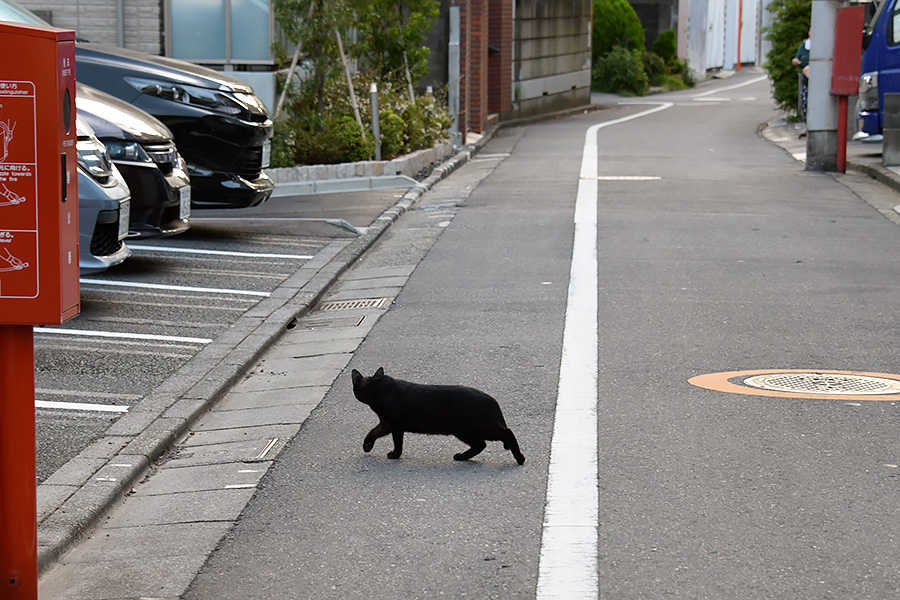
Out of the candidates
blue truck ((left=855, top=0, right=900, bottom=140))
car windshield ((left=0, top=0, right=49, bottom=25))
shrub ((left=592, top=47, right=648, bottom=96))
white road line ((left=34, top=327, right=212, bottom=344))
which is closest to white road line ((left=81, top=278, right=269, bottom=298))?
white road line ((left=34, top=327, right=212, bottom=344))

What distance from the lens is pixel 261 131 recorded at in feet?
38.9

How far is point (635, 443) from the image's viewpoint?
223 inches

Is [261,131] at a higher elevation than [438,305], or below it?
higher

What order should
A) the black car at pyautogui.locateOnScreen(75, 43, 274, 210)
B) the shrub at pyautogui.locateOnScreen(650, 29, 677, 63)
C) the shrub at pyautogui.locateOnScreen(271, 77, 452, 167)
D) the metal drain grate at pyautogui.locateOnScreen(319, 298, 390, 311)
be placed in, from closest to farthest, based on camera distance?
1. the metal drain grate at pyautogui.locateOnScreen(319, 298, 390, 311)
2. the black car at pyautogui.locateOnScreen(75, 43, 274, 210)
3. the shrub at pyautogui.locateOnScreen(271, 77, 452, 167)
4. the shrub at pyautogui.locateOnScreen(650, 29, 677, 63)

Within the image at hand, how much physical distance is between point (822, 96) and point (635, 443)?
14.3 m

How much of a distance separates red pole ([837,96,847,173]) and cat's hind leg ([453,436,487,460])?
14368 millimetres

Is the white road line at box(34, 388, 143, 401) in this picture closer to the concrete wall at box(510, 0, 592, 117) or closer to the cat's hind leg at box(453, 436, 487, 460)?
the cat's hind leg at box(453, 436, 487, 460)

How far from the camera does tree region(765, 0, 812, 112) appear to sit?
27.4 metres

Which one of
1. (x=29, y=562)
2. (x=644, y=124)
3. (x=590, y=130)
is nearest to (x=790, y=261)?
(x=29, y=562)

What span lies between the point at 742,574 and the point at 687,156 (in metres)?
17.4

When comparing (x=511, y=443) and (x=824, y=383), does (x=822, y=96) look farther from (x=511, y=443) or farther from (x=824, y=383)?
(x=511, y=443)

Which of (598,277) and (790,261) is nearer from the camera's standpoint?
(598,277)

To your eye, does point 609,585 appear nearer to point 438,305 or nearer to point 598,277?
point 438,305

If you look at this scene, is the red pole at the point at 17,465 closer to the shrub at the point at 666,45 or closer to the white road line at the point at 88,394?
the white road line at the point at 88,394
